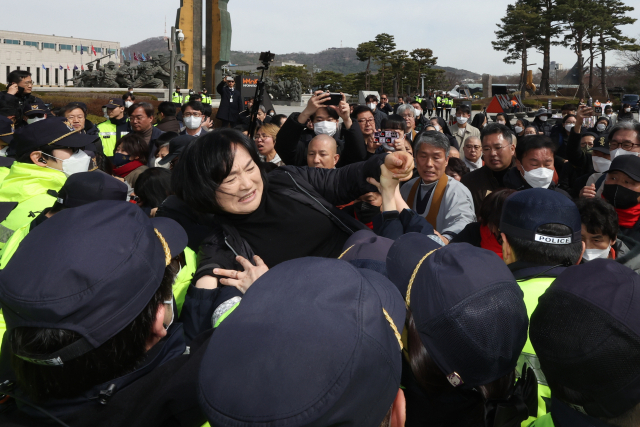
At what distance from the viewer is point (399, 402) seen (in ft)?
3.74

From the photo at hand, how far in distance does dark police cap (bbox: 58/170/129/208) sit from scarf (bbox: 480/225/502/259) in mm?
2113

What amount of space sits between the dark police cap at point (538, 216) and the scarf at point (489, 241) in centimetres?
84

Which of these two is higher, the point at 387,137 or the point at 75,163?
the point at 387,137

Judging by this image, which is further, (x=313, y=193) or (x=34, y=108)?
(x=34, y=108)

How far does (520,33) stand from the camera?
47594 millimetres

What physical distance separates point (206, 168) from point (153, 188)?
1.33 m

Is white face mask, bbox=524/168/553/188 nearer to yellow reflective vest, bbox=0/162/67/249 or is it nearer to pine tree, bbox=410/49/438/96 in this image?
yellow reflective vest, bbox=0/162/67/249

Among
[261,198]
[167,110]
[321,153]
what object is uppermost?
[167,110]

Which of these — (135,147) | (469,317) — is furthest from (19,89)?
(469,317)

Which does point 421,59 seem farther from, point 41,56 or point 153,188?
point 41,56

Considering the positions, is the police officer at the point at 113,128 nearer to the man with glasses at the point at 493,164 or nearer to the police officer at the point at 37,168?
the police officer at the point at 37,168

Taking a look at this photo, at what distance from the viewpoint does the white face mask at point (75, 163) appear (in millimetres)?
3533

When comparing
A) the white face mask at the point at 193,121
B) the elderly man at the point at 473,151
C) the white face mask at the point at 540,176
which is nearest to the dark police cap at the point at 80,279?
the white face mask at the point at 540,176

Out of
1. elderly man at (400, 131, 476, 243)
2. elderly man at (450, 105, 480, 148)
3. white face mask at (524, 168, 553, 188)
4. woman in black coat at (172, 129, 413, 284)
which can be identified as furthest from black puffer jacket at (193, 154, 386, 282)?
Answer: elderly man at (450, 105, 480, 148)
